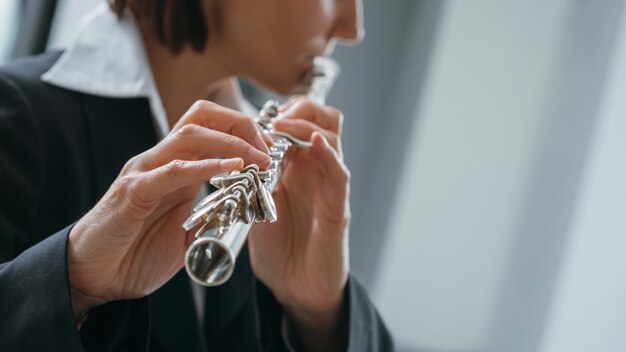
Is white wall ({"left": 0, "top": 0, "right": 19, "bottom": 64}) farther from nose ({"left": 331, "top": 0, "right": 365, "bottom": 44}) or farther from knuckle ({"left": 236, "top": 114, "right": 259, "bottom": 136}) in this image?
knuckle ({"left": 236, "top": 114, "right": 259, "bottom": 136})

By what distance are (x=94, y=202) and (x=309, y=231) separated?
0.24m

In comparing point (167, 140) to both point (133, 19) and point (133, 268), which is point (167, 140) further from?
point (133, 19)

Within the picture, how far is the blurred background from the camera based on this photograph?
3.69 feet

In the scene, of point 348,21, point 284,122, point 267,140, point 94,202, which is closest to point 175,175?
point 267,140

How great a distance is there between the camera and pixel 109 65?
38.1 inches

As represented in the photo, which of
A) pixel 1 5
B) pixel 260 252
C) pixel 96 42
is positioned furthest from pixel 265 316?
pixel 1 5

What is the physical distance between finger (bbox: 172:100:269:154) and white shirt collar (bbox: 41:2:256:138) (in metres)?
0.33

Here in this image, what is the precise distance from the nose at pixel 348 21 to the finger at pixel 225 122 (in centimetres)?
46

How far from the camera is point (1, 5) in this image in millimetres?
1392

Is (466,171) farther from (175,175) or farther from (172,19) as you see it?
(175,175)

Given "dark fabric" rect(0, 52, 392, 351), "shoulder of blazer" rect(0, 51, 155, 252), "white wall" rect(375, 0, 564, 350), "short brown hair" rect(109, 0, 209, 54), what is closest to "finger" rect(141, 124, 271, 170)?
"dark fabric" rect(0, 52, 392, 351)

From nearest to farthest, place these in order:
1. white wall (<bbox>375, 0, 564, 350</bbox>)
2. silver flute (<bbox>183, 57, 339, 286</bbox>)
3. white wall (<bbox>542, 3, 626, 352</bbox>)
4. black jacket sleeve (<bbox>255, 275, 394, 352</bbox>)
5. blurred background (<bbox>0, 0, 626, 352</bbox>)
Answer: silver flute (<bbox>183, 57, 339, 286</bbox>) < black jacket sleeve (<bbox>255, 275, 394, 352</bbox>) < white wall (<bbox>542, 3, 626, 352</bbox>) < blurred background (<bbox>0, 0, 626, 352</bbox>) < white wall (<bbox>375, 0, 564, 350</bbox>)

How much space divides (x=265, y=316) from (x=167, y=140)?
0.38 metres

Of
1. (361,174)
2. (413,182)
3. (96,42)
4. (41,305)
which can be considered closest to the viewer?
(41,305)
